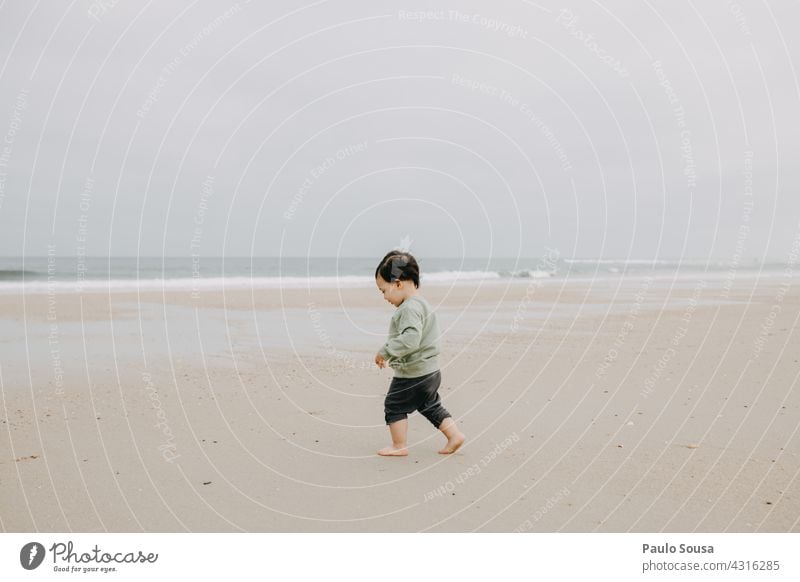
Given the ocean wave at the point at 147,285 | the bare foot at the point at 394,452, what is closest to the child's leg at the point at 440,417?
the bare foot at the point at 394,452

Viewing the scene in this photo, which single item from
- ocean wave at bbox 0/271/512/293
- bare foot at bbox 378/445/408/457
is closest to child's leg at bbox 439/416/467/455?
bare foot at bbox 378/445/408/457

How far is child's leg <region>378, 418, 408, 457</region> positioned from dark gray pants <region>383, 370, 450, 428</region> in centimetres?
4

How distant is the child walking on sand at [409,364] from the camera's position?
484 centimetres

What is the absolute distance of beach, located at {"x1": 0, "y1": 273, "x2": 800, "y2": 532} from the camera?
3.76m

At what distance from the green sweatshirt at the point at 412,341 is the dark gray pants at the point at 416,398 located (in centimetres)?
5

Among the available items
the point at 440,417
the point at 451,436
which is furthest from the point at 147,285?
the point at 451,436

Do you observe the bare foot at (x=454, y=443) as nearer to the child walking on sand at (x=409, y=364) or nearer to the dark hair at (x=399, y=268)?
the child walking on sand at (x=409, y=364)

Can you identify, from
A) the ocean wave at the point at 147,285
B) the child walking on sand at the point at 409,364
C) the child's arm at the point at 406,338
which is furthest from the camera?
the ocean wave at the point at 147,285

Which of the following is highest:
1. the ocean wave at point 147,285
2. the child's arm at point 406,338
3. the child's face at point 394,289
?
the ocean wave at point 147,285

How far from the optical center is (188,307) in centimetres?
1647

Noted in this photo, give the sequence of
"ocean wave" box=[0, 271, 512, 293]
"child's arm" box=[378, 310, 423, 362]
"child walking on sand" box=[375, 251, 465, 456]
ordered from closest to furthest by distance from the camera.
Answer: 1. "child's arm" box=[378, 310, 423, 362]
2. "child walking on sand" box=[375, 251, 465, 456]
3. "ocean wave" box=[0, 271, 512, 293]

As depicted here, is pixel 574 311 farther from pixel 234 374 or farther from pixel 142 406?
pixel 142 406

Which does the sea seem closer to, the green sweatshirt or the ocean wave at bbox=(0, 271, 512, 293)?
the ocean wave at bbox=(0, 271, 512, 293)
